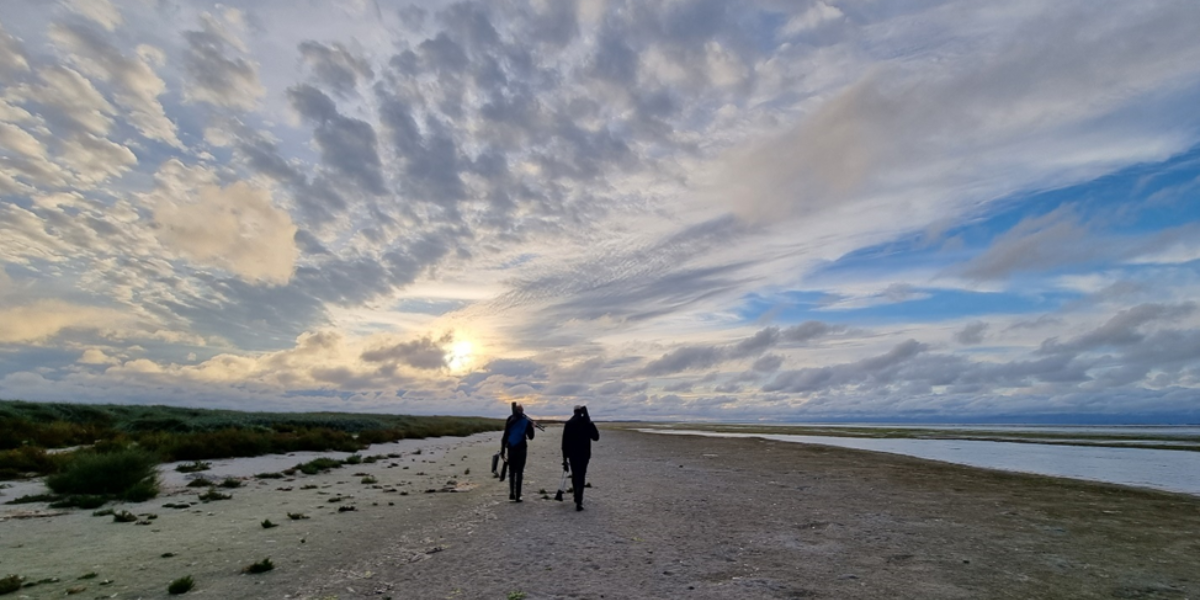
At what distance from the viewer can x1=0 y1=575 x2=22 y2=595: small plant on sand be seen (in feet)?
25.9

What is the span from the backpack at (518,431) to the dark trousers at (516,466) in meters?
0.15

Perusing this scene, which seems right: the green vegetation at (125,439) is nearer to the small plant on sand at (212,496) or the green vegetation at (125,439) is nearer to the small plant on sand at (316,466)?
the small plant on sand at (212,496)

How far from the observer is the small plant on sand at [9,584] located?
7895 mm

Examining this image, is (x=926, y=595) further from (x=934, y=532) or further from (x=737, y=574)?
(x=934, y=532)

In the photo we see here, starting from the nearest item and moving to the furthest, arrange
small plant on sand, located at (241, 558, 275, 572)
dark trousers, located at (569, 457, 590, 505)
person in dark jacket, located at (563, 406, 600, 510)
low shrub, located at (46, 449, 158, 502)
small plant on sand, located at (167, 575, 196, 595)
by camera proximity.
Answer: small plant on sand, located at (167, 575, 196, 595)
small plant on sand, located at (241, 558, 275, 572)
low shrub, located at (46, 449, 158, 502)
dark trousers, located at (569, 457, 590, 505)
person in dark jacket, located at (563, 406, 600, 510)

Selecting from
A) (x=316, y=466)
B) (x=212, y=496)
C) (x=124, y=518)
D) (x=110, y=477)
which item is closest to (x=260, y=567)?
(x=124, y=518)

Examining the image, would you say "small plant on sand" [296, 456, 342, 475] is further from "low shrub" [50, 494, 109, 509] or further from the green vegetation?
"low shrub" [50, 494, 109, 509]

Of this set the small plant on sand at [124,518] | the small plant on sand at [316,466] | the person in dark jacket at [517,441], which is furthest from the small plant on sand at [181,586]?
the small plant on sand at [316,466]

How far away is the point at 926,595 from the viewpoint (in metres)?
8.64

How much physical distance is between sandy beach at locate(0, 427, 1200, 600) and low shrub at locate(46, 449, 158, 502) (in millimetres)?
675

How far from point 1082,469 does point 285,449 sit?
46.8 meters

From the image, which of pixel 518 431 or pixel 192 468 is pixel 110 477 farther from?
pixel 518 431

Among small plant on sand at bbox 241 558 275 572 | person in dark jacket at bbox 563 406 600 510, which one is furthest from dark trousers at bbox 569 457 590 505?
small plant on sand at bbox 241 558 275 572

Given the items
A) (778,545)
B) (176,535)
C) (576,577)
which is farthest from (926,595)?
(176,535)
